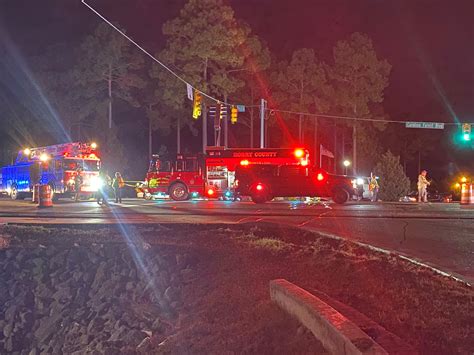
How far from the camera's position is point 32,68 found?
54.1 metres

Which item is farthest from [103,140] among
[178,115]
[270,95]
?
[270,95]

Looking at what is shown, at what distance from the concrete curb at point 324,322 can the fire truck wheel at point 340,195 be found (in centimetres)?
1941

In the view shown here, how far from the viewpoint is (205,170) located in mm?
31328

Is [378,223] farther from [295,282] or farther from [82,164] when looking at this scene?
[82,164]

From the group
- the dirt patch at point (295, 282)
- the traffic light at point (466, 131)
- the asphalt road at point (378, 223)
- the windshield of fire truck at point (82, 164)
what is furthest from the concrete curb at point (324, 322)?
the traffic light at point (466, 131)

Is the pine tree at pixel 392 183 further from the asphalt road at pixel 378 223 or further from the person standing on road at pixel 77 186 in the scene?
the person standing on road at pixel 77 186

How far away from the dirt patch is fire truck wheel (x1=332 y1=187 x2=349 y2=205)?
45.9 ft

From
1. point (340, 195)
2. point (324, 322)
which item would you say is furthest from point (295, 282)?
point (340, 195)

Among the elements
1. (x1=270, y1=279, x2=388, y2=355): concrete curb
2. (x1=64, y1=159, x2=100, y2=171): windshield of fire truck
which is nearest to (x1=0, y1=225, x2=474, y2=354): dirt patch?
(x1=270, y1=279, x2=388, y2=355): concrete curb

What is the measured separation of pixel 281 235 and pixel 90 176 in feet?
75.5

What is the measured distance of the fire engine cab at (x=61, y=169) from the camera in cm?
3328

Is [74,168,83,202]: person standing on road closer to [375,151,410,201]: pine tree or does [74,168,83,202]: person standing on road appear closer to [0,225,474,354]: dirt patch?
[375,151,410,201]: pine tree

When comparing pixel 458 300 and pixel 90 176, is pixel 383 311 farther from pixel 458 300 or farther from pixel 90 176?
pixel 90 176

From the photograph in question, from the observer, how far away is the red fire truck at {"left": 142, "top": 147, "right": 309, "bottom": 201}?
3077cm
